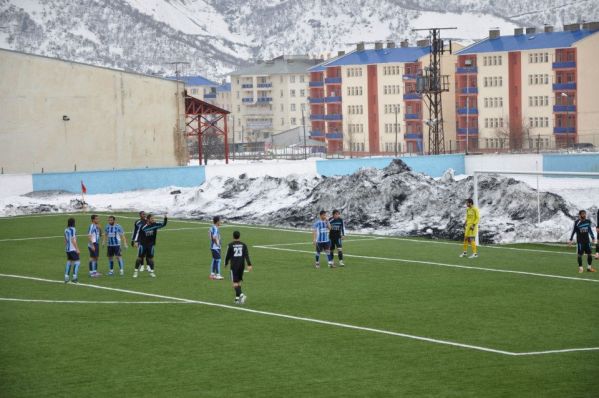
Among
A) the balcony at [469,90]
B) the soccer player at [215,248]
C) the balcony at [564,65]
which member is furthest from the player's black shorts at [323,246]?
the balcony at [469,90]

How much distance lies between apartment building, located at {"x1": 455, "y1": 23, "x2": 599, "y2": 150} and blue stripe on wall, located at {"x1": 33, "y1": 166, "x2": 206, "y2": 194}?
5608 centimetres

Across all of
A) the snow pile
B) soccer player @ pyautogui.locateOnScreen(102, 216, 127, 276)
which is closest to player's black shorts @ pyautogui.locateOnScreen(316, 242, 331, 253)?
soccer player @ pyautogui.locateOnScreen(102, 216, 127, 276)

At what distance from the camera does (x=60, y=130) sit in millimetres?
74188

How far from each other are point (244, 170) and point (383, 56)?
75483 mm

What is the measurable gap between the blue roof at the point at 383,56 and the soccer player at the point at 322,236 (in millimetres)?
103932

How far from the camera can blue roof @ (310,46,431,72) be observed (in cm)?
13875

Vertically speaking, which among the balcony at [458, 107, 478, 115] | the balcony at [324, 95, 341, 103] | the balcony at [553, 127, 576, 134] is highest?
the balcony at [324, 95, 341, 103]

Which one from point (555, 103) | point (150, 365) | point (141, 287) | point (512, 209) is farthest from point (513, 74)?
point (150, 365)

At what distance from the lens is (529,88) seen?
125688 mm

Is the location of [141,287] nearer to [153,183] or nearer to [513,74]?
[153,183]

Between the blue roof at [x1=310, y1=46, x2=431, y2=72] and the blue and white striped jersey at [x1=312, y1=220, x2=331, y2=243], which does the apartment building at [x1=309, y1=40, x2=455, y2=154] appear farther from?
the blue and white striped jersey at [x1=312, y1=220, x2=331, y2=243]

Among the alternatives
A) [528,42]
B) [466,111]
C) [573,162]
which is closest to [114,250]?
[573,162]

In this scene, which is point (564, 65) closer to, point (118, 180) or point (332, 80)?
point (332, 80)

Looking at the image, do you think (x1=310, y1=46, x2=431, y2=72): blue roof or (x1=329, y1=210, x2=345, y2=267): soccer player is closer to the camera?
(x1=329, y1=210, x2=345, y2=267): soccer player
